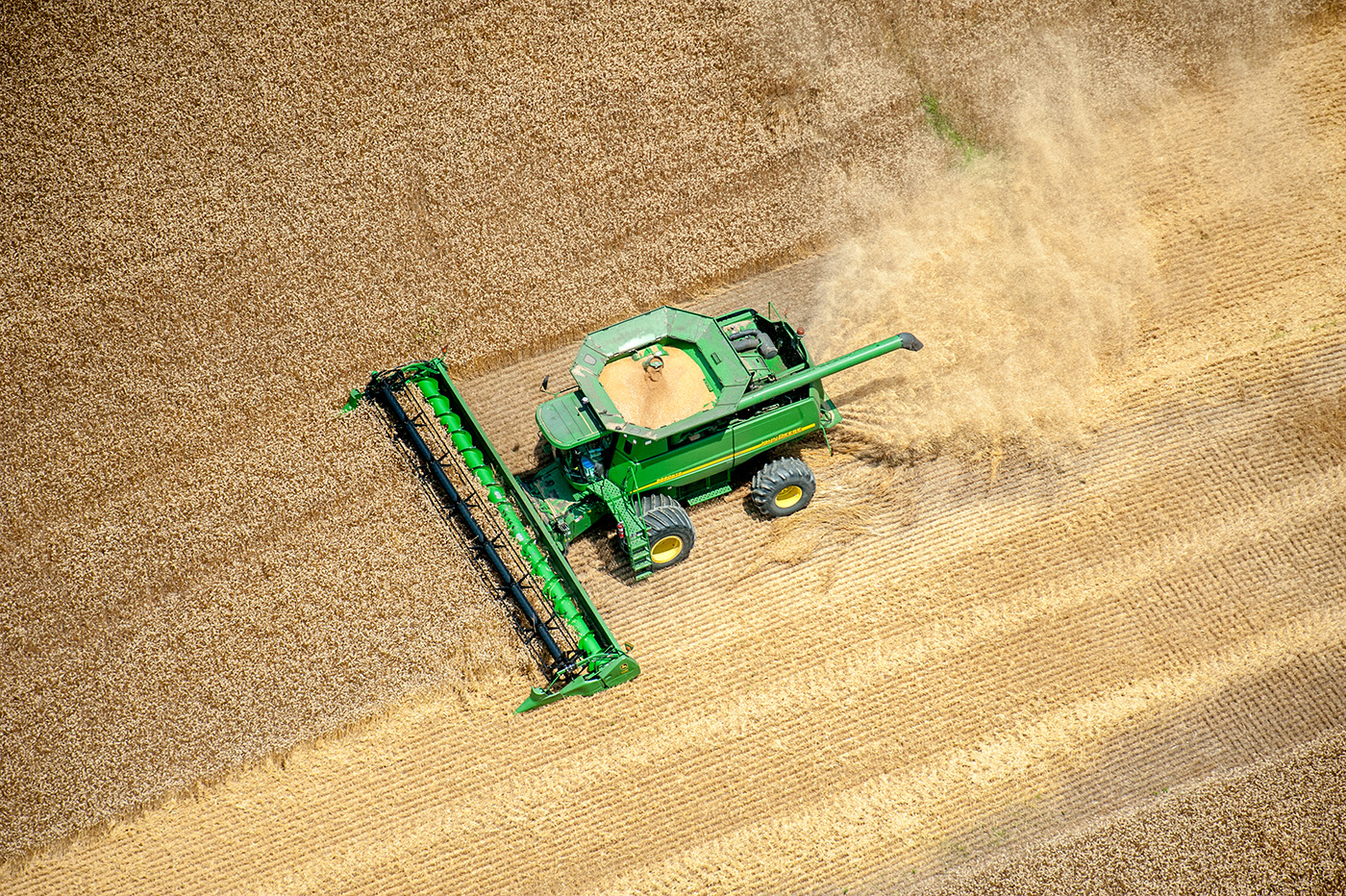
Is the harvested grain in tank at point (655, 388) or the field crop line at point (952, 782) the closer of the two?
the field crop line at point (952, 782)

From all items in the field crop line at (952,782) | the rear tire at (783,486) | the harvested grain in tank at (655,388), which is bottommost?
the field crop line at (952,782)

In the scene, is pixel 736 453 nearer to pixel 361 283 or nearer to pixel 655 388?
pixel 655 388

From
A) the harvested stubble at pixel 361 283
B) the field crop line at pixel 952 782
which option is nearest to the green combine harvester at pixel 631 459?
the harvested stubble at pixel 361 283

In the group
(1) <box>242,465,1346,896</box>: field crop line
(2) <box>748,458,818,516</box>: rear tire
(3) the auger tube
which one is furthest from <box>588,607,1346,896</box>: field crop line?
(3) the auger tube

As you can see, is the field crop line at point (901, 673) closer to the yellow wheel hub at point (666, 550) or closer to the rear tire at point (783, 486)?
the yellow wheel hub at point (666, 550)

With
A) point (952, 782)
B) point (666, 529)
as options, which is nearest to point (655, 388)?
point (666, 529)

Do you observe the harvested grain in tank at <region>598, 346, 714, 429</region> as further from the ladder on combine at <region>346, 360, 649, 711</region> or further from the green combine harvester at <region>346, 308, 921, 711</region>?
the ladder on combine at <region>346, 360, 649, 711</region>

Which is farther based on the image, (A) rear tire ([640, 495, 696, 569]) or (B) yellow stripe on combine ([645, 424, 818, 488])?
(B) yellow stripe on combine ([645, 424, 818, 488])
